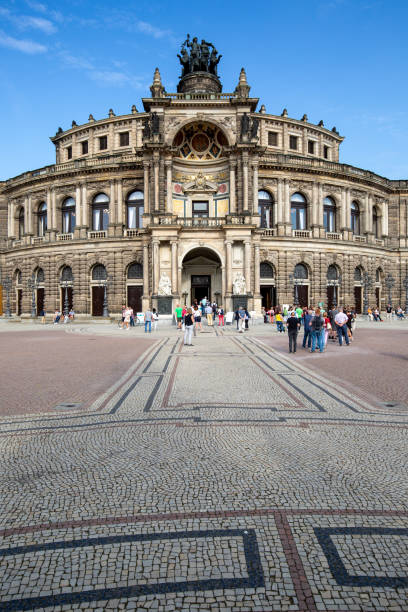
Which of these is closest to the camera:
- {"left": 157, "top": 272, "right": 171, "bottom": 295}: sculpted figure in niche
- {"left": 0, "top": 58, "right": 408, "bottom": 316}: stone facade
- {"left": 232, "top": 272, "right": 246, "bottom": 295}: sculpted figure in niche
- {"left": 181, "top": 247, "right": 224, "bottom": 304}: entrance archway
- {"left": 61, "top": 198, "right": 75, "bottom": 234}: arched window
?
{"left": 232, "top": 272, "right": 246, "bottom": 295}: sculpted figure in niche

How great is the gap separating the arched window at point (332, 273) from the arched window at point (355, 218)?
18.6 feet

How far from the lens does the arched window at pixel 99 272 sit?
36312 millimetres

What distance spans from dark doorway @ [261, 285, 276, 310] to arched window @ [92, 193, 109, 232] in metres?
18.1

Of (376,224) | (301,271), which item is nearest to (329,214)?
(301,271)

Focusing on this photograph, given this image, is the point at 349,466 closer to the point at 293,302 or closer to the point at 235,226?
the point at 235,226

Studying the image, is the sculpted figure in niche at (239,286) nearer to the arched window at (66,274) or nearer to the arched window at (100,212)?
the arched window at (100,212)

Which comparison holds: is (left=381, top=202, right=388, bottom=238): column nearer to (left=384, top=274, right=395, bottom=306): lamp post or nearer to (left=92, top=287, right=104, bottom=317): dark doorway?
(left=384, top=274, right=395, bottom=306): lamp post

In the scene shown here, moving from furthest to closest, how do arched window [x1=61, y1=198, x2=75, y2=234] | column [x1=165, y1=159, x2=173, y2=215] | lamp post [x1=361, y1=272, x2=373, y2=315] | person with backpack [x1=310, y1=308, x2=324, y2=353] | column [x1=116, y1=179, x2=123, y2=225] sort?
1. lamp post [x1=361, y1=272, x2=373, y2=315]
2. arched window [x1=61, y1=198, x2=75, y2=234]
3. column [x1=116, y1=179, x2=123, y2=225]
4. column [x1=165, y1=159, x2=173, y2=215]
5. person with backpack [x1=310, y1=308, x2=324, y2=353]

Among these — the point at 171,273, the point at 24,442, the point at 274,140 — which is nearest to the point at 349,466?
the point at 24,442

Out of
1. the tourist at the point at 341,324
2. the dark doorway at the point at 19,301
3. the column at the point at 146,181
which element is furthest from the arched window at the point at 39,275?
the tourist at the point at 341,324

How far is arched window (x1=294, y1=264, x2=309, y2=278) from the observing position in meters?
35.9

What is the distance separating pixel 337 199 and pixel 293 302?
12.6 meters

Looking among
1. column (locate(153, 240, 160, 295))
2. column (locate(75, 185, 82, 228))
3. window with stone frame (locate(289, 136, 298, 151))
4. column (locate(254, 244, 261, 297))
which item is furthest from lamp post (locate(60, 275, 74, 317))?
window with stone frame (locate(289, 136, 298, 151))

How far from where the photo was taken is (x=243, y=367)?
10.5 meters
